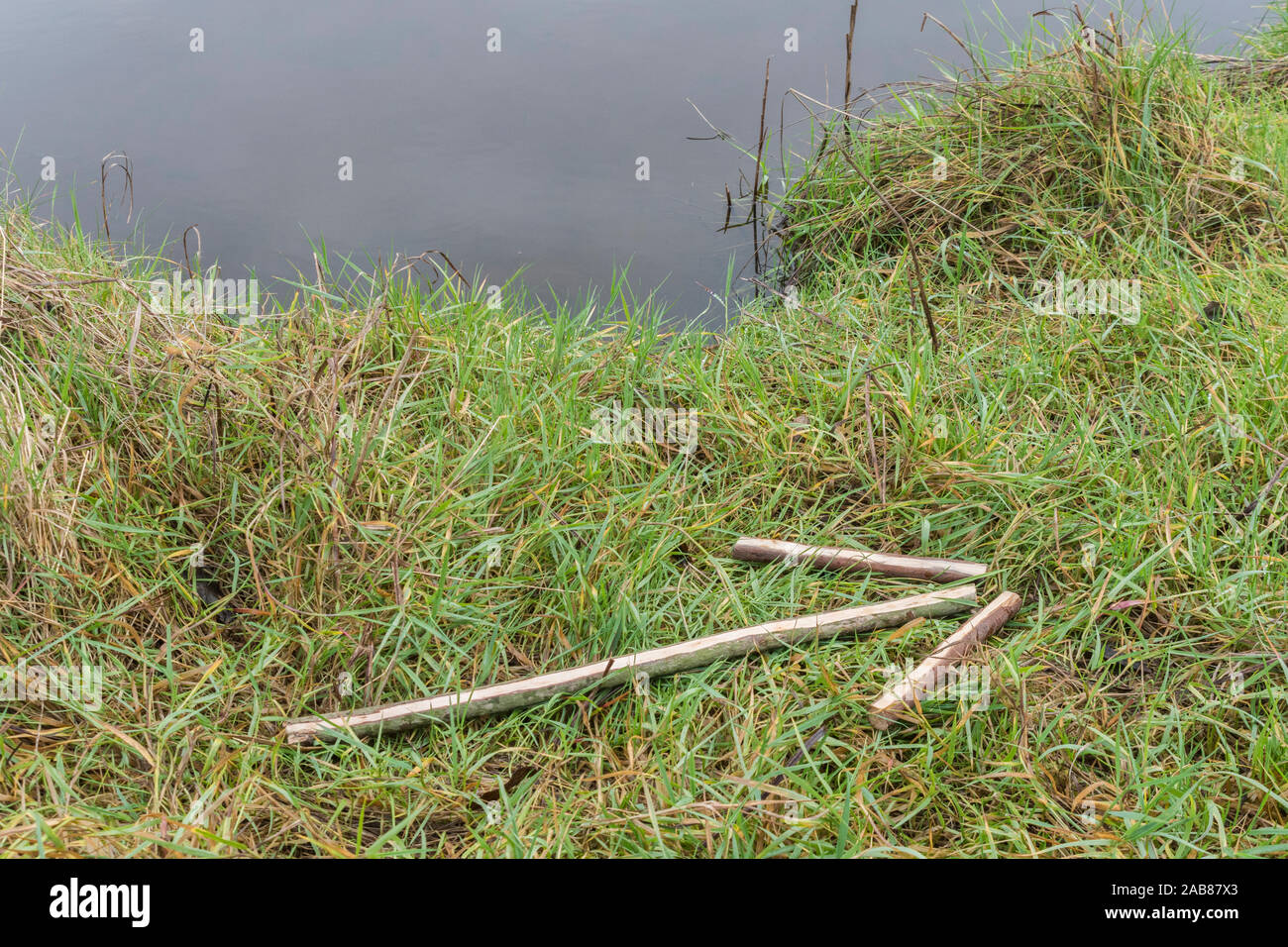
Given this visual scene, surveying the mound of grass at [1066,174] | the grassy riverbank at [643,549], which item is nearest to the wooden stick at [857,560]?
the grassy riverbank at [643,549]

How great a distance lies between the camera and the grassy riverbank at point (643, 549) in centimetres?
211

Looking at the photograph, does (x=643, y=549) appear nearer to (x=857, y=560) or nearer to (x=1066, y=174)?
(x=857, y=560)

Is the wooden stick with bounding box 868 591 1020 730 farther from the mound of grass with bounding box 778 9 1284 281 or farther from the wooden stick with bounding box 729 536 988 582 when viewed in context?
the mound of grass with bounding box 778 9 1284 281

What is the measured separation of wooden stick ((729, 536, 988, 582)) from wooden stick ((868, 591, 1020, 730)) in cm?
14

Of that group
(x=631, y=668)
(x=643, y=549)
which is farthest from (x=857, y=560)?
(x=631, y=668)

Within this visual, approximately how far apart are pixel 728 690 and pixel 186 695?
1.39 metres

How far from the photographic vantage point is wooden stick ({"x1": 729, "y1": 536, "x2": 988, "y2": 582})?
8.70 ft

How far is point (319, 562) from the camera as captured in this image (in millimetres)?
2531

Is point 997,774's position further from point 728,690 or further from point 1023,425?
point 1023,425

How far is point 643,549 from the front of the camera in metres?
2.71

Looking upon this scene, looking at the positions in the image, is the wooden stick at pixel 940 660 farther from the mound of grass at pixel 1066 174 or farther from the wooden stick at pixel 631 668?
the mound of grass at pixel 1066 174

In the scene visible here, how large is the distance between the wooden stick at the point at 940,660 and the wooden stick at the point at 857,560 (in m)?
0.14

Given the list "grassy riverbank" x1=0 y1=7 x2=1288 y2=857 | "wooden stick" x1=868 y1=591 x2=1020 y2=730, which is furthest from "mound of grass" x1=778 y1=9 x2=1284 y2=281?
"wooden stick" x1=868 y1=591 x2=1020 y2=730

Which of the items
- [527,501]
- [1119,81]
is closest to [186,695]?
[527,501]
